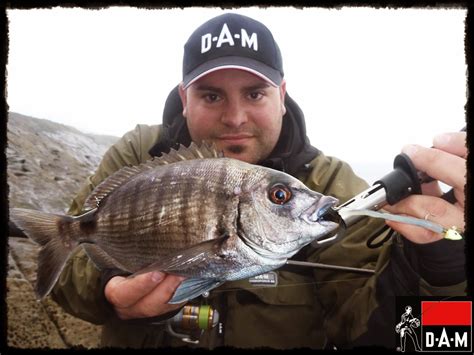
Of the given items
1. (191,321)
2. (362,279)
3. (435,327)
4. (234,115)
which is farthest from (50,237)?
(435,327)

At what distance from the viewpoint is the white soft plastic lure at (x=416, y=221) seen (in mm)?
941

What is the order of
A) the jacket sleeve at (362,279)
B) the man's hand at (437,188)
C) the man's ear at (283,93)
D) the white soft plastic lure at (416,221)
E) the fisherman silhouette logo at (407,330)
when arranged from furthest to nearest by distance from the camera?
the man's ear at (283,93), the fisherman silhouette logo at (407,330), the jacket sleeve at (362,279), the man's hand at (437,188), the white soft plastic lure at (416,221)

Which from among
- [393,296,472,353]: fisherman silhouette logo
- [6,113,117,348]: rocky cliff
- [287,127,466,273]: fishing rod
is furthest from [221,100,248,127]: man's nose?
[6,113,117,348]: rocky cliff

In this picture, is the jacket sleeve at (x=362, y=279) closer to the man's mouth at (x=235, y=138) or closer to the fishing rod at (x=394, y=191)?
the fishing rod at (x=394, y=191)

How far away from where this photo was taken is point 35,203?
1.83 meters

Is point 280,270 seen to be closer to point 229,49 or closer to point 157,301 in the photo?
point 157,301

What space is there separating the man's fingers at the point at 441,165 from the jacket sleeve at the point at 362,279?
0.82ft

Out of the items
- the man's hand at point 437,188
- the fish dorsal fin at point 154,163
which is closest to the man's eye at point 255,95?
the fish dorsal fin at point 154,163

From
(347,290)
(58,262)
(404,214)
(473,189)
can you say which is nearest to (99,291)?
(58,262)

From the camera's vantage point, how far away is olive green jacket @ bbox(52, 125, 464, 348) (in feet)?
4.38

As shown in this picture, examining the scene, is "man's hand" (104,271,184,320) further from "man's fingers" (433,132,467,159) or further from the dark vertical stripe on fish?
"man's fingers" (433,132,467,159)

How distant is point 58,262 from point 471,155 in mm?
1328

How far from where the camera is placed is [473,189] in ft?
3.55

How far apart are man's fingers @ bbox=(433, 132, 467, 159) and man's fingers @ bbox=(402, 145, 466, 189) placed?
3 centimetres
